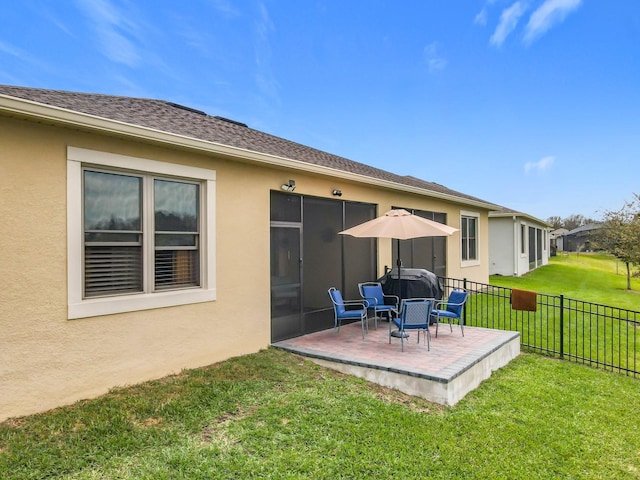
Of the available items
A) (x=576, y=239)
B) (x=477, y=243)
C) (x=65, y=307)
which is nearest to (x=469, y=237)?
(x=477, y=243)

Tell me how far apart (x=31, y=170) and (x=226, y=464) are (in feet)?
12.0

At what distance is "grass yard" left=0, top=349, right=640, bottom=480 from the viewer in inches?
136

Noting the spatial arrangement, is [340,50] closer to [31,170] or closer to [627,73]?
[627,73]

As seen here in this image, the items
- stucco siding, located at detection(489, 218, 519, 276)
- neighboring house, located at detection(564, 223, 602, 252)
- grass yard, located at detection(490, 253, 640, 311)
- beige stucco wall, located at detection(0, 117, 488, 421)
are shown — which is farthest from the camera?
neighboring house, located at detection(564, 223, 602, 252)

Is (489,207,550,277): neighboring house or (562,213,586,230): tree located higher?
(562,213,586,230): tree

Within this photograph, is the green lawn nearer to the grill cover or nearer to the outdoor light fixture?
the grill cover

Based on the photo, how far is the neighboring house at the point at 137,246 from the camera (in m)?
4.23

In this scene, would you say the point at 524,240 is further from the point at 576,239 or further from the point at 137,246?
the point at 576,239

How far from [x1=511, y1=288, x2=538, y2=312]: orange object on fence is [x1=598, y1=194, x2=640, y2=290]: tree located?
40.3ft

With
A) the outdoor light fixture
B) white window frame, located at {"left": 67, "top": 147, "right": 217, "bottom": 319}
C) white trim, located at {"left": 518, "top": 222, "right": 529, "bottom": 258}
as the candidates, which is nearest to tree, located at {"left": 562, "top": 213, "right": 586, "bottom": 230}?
white trim, located at {"left": 518, "top": 222, "right": 529, "bottom": 258}

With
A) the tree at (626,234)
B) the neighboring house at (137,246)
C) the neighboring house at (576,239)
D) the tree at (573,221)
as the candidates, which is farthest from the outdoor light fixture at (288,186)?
the tree at (573,221)

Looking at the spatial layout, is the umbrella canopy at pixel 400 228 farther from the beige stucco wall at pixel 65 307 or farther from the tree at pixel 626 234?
the tree at pixel 626 234

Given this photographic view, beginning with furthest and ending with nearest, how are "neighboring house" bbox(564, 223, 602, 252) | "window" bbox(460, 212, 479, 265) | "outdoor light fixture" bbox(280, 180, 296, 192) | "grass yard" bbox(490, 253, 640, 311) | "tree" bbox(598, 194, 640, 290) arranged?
"neighboring house" bbox(564, 223, 602, 252), "tree" bbox(598, 194, 640, 290), "window" bbox(460, 212, 479, 265), "grass yard" bbox(490, 253, 640, 311), "outdoor light fixture" bbox(280, 180, 296, 192)

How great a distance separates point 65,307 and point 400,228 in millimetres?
4981
